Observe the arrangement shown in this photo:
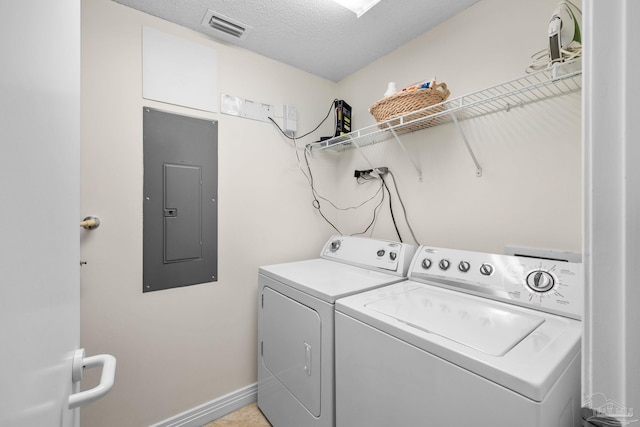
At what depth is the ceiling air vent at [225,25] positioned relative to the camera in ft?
5.30

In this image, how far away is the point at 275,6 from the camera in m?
1.53

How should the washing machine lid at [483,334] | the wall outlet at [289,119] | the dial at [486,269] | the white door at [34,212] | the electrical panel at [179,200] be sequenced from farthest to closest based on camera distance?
the wall outlet at [289,119]
the electrical panel at [179,200]
the dial at [486,269]
the washing machine lid at [483,334]
the white door at [34,212]

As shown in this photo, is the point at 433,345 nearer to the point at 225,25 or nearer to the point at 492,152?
the point at 492,152

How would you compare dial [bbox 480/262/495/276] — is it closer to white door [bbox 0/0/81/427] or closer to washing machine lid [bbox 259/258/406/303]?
washing machine lid [bbox 259/258/406/303]

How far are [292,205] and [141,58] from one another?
1348 millimetres

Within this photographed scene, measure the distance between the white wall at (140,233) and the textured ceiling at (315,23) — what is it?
0.33 feet

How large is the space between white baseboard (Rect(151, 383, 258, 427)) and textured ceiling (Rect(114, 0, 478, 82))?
2.48 meters

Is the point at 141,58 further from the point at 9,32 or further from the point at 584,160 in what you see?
the point at 584,160

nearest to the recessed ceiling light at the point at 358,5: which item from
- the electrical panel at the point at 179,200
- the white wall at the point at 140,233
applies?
the white wall at the point at 140,233

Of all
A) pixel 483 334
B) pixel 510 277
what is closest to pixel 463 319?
pixel 483 334

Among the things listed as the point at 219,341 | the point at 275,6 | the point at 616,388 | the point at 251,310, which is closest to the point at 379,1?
the point at 275,6

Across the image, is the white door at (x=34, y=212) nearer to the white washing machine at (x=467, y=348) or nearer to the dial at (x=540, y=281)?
the white washing machine at (x=467, y=348)

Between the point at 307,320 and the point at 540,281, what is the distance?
3.44 feet

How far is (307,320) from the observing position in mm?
1350
